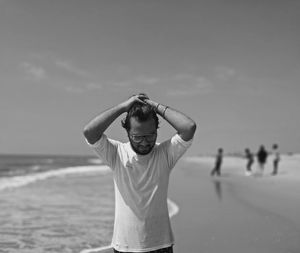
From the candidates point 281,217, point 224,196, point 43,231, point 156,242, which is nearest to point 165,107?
point 156,242

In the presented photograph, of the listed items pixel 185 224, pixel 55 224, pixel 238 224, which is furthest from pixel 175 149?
pixel 55 224

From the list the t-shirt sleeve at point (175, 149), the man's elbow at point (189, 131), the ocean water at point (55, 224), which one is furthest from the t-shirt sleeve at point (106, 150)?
the ocean water at point (55, 224)

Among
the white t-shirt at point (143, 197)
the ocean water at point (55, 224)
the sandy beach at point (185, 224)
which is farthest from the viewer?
the ocean water at point (55, 224)

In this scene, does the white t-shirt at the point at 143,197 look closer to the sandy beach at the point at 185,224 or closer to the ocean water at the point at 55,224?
the sandy beach at the point at 185,224

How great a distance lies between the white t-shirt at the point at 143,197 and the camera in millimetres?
2750

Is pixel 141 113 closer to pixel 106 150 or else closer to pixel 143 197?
pixel 106 150

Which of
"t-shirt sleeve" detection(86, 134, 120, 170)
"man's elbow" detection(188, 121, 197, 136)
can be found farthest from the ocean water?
"man's elbow" detection(188, 121, 197, 136)

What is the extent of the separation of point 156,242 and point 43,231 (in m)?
5.57

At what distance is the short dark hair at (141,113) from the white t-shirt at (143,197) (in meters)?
0.22

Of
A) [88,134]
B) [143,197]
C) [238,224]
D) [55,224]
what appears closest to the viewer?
[143,197]

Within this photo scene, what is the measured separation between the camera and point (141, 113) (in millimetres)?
2836

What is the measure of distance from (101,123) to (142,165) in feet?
1.40

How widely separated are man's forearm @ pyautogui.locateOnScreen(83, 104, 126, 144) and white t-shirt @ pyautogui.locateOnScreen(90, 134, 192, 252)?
0.22 m

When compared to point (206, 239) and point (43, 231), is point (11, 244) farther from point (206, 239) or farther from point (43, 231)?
point (206, 239)
